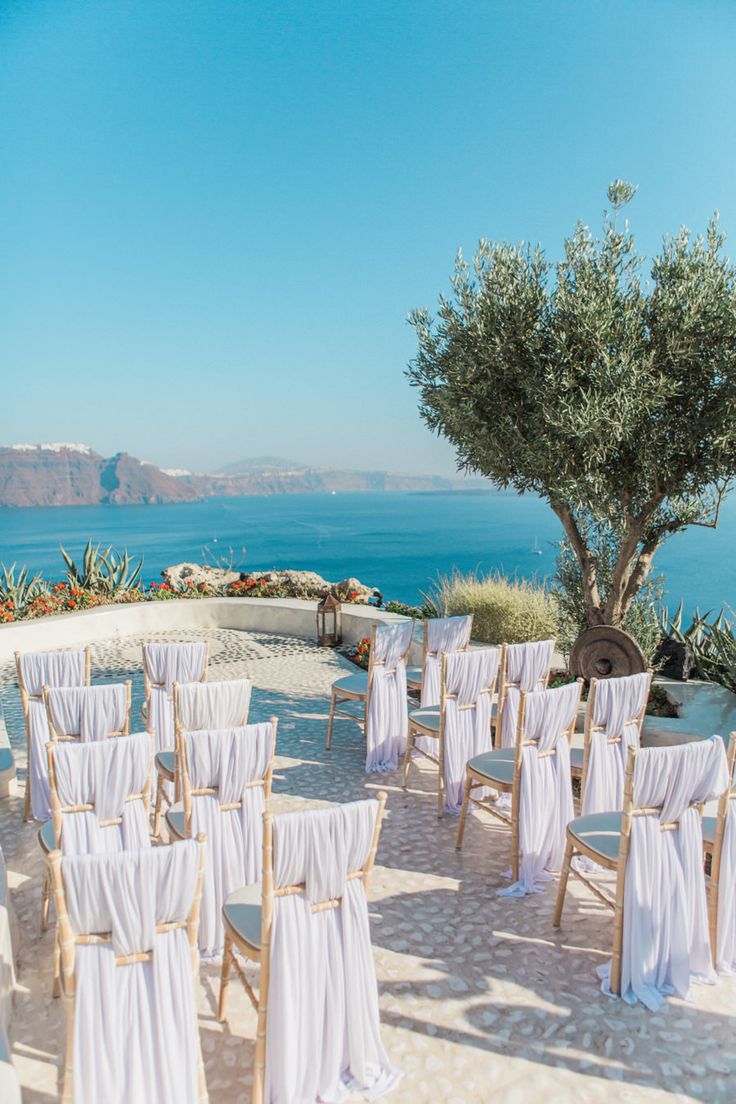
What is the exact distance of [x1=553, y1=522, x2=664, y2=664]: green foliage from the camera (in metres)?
7.30

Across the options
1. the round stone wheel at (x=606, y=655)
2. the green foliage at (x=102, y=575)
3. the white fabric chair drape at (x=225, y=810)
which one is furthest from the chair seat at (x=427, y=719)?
the green foliage at (x=102, y=575)

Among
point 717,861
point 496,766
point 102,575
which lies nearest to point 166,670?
point 496,766

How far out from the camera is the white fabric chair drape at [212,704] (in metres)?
4.33

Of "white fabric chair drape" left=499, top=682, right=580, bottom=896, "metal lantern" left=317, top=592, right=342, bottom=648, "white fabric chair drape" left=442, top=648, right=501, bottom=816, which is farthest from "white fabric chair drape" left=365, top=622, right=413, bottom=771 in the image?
"metal lantern" left=317, top=592, right=342, bottom=648

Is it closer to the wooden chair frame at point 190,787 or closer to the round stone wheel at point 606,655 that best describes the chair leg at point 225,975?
the wooden chair frame at point 190,787

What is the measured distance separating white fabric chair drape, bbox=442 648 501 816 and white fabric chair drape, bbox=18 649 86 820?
2.95 metres

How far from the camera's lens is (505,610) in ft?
34.1

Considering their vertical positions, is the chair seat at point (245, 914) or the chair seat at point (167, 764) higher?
the chair seat at point (245, 914)

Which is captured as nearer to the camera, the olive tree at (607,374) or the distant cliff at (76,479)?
the olive tree at (607,374)

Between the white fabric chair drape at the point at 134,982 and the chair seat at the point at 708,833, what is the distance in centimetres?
284

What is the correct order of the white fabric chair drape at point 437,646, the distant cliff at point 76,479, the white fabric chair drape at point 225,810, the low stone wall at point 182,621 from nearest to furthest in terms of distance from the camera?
the white fabric chair drape at point 225,810
the white fabric chair drape at point 437,646
the low stone wall at point 182,621
the distant cliff at point 76,479

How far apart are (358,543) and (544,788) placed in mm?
97354

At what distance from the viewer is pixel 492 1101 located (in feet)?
8.52

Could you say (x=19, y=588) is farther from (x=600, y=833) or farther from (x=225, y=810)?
(x=600, y=833)
